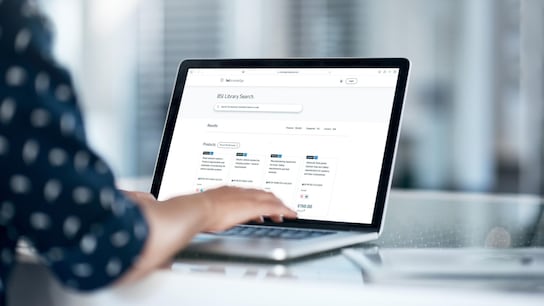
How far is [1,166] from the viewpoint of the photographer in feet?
1.79

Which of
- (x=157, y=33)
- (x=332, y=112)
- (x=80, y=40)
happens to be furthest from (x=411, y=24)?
(x=332, y=112)

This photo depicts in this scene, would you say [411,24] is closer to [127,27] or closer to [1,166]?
[127,27]

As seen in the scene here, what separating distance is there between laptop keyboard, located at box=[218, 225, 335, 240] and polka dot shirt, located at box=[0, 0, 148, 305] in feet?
0.70

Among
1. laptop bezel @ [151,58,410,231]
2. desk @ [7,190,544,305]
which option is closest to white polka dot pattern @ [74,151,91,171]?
desk @ [7,190,544,305]

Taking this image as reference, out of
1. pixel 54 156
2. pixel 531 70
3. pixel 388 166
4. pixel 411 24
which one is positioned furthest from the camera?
pixel 411 24

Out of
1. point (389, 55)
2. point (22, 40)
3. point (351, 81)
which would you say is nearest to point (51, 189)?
point (22, 40)

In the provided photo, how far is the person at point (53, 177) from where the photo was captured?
21.4 inches

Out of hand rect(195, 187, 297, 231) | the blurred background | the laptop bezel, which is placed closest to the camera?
hand rect(195, 187, 297, 231)

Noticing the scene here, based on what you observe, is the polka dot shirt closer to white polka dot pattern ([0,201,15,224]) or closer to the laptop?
white polka dot pattern ([0,201,15,224])

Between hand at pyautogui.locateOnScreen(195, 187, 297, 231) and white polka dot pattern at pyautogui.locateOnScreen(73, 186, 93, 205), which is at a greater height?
white polka dot pattern at pyautogui.locateOnScreen(73, 186, 93, 205)

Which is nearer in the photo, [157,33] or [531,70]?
[531,70]

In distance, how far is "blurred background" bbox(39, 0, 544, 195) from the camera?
4.04 m

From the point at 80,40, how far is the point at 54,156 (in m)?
4.29

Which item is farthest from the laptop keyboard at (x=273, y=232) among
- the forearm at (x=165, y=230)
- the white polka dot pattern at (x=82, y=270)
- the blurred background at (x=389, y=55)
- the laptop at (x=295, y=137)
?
the blurred background at (x=389, y=55)
